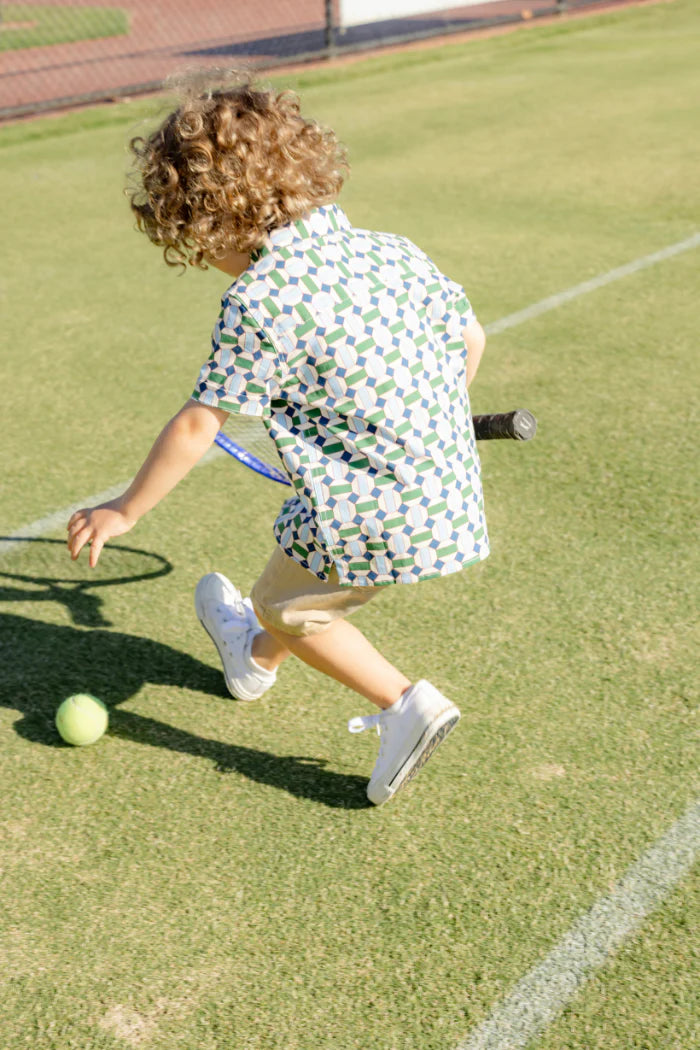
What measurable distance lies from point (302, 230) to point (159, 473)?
0.61 metres

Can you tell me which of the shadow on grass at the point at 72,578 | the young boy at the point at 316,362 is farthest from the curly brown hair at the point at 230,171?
the shadow on grass at the point at 72,578

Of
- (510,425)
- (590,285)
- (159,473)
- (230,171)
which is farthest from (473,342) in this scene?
(590,285)

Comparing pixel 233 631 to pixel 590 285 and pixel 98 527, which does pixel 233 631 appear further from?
pixel 590 285

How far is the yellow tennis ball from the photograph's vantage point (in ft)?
10.9

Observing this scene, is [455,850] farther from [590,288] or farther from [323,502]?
[590,288]

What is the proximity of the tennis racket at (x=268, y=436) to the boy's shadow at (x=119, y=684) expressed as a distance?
616 mm

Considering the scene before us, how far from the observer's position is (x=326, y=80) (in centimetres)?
1291

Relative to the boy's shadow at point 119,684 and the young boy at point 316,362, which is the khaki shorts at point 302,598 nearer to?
the young boy at point 316,362

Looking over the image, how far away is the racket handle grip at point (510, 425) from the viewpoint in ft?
10.0

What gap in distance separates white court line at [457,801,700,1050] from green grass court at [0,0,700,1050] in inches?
1.2

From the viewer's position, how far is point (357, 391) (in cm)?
272

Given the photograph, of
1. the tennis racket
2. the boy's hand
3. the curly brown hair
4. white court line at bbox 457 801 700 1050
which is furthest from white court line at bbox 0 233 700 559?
white court line at bbox 457 801 700 1050

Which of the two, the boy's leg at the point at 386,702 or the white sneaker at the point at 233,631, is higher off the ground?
the boy's leg at the point at 386,702

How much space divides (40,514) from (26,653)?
0.92 metres
